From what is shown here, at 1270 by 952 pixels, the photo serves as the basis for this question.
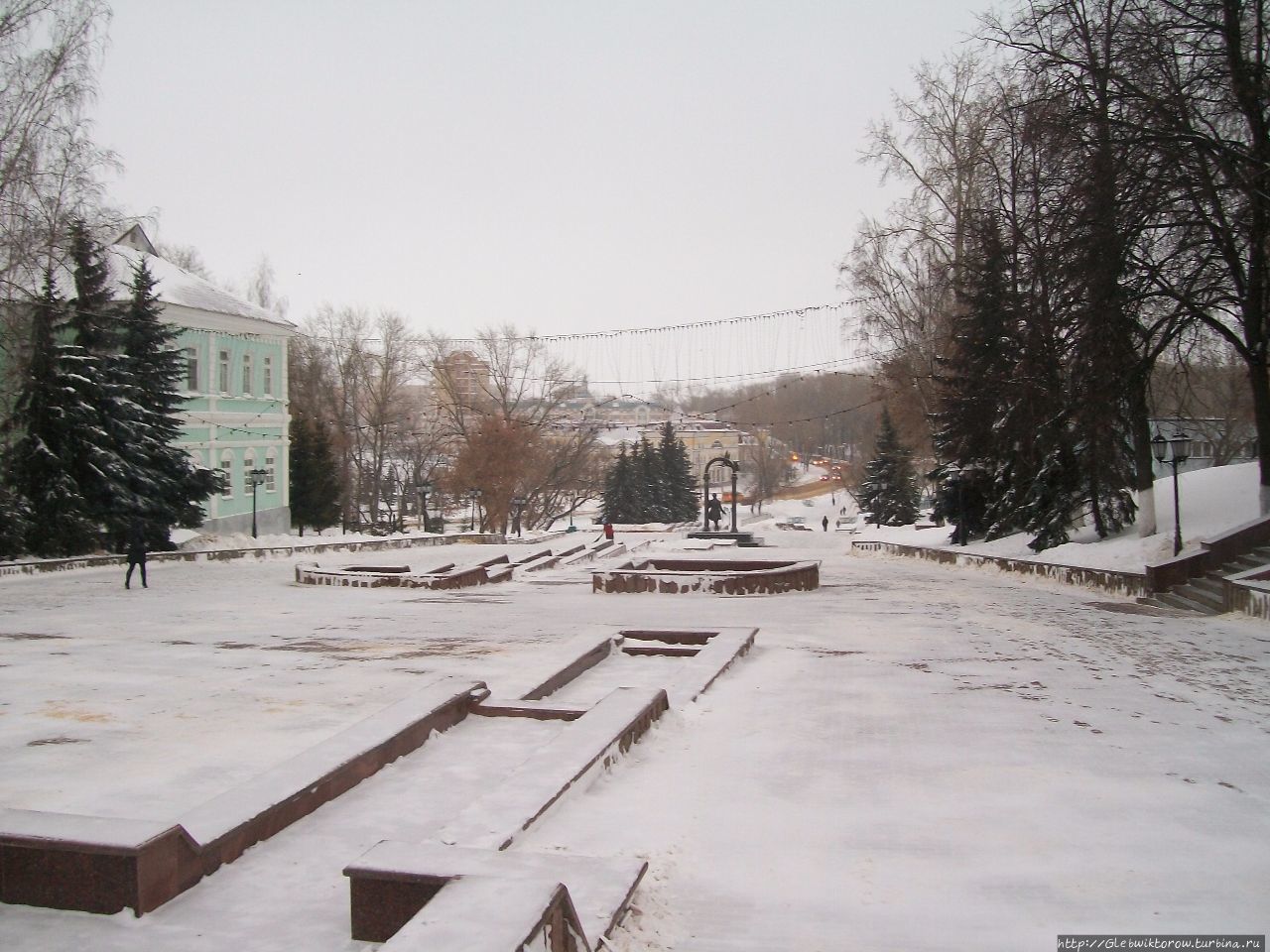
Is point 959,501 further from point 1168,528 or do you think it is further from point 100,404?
point 100,404

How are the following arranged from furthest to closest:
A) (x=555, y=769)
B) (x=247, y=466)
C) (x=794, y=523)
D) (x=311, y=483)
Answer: (x=794, y=523) → (x=311, y=483) → (x=247, y=466) → (x=555, y=769)

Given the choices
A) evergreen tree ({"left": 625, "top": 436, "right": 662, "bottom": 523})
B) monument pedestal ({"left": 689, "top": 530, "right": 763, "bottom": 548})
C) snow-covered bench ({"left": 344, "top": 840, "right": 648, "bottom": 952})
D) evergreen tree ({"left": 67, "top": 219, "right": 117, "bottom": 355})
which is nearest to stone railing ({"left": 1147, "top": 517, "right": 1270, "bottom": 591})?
snow-covered bench ({"left": 344, "top": 840, "right": 648, "bottom": 952})

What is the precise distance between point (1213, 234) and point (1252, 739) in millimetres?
11755

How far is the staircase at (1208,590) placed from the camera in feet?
49.5

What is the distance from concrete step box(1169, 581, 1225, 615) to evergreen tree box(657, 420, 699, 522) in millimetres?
58880

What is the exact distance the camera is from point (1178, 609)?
15570mm

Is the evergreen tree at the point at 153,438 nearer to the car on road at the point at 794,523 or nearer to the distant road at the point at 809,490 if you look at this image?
the car on road at the point at 794,523

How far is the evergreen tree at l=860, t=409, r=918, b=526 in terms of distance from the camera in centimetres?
5088

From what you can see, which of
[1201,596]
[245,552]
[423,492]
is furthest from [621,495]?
[1201,596]

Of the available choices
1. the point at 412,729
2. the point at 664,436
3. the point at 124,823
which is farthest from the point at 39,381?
the point at 664,436

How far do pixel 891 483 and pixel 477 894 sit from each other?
165 feet

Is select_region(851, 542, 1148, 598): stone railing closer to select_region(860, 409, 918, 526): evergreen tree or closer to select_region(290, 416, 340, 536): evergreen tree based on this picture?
select_region(860, 409, 918, 526): evergreen tree

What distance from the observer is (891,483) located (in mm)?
52656

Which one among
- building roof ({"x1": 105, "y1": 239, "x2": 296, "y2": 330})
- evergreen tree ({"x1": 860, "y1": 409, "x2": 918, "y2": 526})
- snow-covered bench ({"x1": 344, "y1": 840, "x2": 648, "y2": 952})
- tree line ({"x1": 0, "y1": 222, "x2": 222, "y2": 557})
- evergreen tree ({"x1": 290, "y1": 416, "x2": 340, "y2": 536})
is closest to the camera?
snow-covered bench ({"x1": 344, "y1": 840, "x2": 648, "y2": 952})
